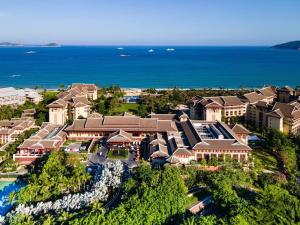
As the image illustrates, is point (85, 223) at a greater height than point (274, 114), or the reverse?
point (274, 114)

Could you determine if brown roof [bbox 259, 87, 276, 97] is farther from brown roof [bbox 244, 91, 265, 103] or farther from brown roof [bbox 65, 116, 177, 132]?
brown roof [bbox 65, 116, 177, 132]

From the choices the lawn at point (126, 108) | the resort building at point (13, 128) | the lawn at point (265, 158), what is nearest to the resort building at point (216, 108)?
the lawn at point (265, 158)

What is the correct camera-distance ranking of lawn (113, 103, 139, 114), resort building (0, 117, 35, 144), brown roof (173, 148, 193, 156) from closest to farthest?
brown roof (173, 148, 193, 156) → resort building (0, 117, 35, 144) → lawn (113, 103, 139, 114)

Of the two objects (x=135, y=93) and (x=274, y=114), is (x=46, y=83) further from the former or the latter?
(x=274, y=114)

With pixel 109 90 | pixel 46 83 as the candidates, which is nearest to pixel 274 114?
pixel 109 90


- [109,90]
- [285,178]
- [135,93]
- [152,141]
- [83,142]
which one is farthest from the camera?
[135,93]

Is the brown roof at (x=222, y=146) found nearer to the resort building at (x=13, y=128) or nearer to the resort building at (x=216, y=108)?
the resort building at (x=216, y=108)

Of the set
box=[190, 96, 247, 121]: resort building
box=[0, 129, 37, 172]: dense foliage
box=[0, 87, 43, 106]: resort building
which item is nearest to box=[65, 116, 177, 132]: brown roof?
box=[0, 129, 37, 172]: dense foliage
